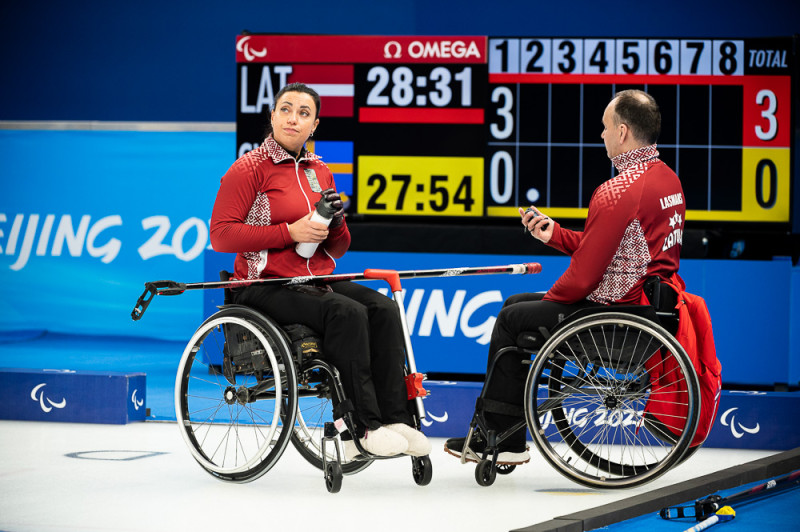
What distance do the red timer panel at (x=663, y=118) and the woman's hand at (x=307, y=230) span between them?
8.55ft

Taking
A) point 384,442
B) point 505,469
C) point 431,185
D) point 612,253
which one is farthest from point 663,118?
point 384,442

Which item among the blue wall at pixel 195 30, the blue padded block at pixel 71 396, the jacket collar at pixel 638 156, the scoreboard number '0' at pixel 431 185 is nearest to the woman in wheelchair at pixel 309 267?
the jacket collar at pixel 638 156

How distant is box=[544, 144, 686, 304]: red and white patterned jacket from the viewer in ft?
10.1

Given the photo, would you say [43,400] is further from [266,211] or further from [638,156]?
[638,156]

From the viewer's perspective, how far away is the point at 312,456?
3.38 metres

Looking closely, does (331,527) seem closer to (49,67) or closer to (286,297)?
(286,297)

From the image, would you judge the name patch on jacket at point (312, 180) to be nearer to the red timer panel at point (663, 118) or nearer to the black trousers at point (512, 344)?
the black trousers at point (512, 344)

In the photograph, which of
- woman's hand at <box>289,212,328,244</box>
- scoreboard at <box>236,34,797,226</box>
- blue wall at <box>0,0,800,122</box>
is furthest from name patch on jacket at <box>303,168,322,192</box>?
blue wall at <box>0,0,800,122</box>

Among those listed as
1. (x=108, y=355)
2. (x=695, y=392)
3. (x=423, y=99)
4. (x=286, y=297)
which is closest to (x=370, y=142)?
(x=423, y=99)

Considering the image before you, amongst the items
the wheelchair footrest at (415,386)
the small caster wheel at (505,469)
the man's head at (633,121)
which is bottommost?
the small caster wheel at (505,469)

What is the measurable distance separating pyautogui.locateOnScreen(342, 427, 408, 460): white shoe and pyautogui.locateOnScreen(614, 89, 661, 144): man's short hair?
3.72 ft

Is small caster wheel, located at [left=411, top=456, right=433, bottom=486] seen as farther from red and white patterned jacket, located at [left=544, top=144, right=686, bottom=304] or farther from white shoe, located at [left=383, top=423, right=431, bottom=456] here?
red and white patterned jacket, located at [left=544, top=144, right=686, bottom=304]

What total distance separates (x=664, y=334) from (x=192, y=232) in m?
4.80

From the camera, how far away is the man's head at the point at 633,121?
3.21 metres
